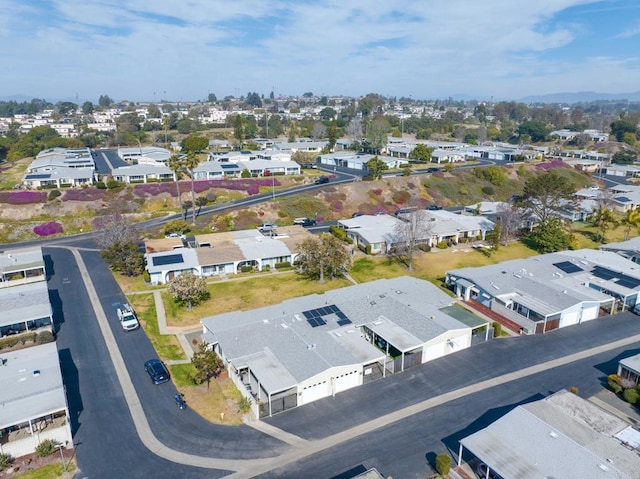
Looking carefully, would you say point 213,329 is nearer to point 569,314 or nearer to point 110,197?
point 569,314

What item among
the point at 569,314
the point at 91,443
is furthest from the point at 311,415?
the point at 569,314

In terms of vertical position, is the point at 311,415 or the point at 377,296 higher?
the point at 377,296

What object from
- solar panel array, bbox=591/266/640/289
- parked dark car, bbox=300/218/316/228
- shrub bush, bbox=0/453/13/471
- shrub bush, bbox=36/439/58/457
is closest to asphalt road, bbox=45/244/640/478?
shrub bush, bbox=36/439/58/457

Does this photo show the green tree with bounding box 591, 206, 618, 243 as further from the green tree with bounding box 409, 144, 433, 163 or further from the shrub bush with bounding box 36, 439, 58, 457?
the shrub bush with bounding box 36, 439, 58, 457

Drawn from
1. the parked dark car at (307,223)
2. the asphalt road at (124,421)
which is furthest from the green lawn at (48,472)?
the parked dark car at (307,223)

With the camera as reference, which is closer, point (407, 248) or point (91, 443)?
point (91, 443)

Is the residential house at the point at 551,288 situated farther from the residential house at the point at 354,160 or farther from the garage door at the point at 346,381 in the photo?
the residential house at the point at 354,160

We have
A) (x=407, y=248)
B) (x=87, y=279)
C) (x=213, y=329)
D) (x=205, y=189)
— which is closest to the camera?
(x=213, y=329)
